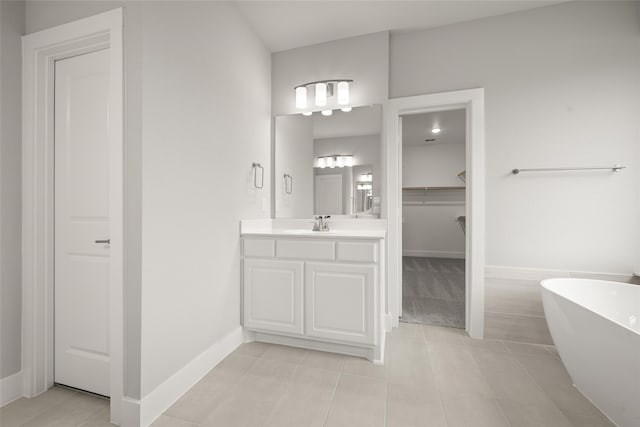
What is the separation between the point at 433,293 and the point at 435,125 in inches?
112

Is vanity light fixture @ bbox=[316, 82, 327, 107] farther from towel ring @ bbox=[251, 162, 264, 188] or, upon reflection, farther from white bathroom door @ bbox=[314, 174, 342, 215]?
towel ring @ bbox=[251, 162, 264, 188]

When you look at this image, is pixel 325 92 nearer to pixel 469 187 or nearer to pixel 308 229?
pixel 308 229

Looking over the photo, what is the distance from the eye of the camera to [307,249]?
207 cm

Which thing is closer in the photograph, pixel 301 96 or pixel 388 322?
pixel 388 322

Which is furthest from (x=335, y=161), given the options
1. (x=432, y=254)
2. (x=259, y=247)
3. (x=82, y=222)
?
(x=432, y=254)

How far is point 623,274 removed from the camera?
2084 mm

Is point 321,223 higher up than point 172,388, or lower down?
higher up

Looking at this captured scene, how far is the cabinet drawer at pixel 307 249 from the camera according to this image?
6.63 feet

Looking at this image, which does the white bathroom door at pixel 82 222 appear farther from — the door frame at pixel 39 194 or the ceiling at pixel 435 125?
the ceiling at pixel 435 125

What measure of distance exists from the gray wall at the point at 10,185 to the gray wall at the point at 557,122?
2934 mm

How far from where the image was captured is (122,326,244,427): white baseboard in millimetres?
1335

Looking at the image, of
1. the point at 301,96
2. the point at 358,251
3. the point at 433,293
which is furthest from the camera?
the point at 433,293

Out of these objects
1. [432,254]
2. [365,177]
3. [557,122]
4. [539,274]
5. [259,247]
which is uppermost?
[557,122]

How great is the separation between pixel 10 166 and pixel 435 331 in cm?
324
